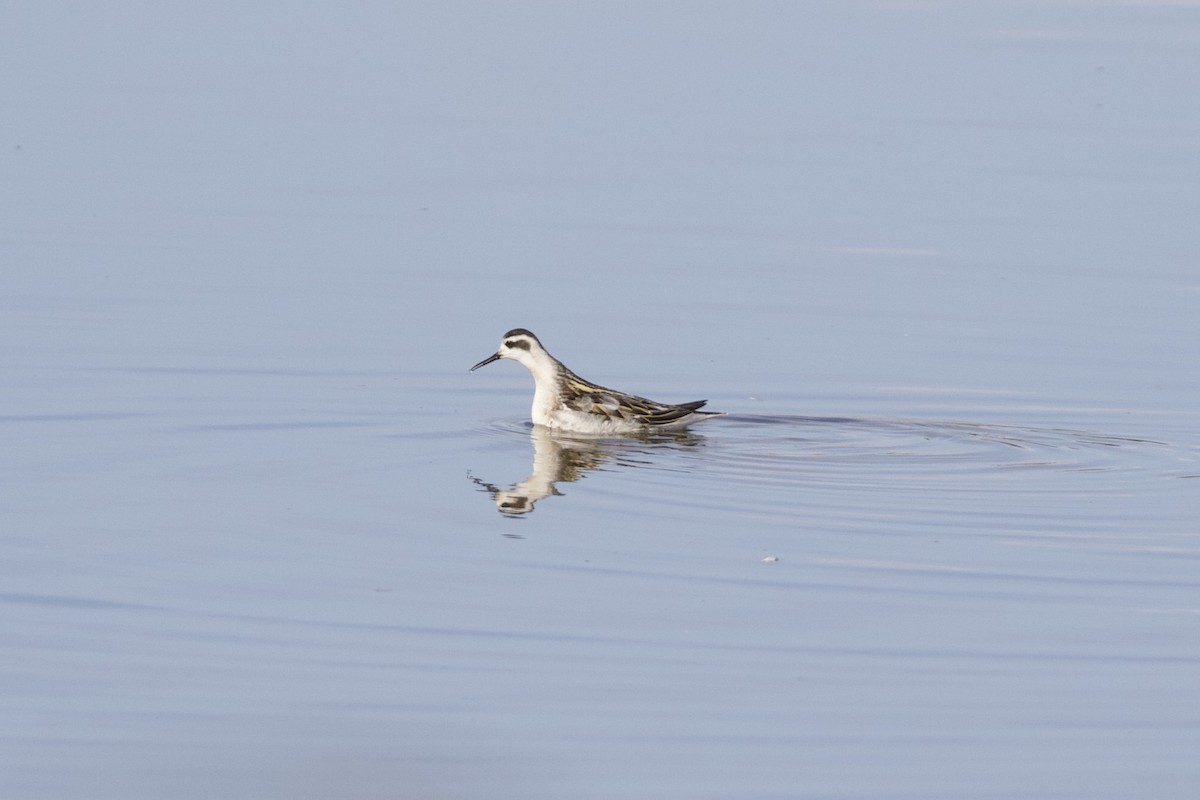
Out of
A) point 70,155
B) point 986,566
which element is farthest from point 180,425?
point 70,155

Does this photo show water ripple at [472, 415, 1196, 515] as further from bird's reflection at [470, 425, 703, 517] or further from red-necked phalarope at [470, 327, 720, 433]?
red-necked phalarope at [470, 327, 720, 433]

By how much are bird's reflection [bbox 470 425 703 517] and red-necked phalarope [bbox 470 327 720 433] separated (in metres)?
0.10

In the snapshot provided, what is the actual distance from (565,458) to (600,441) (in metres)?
0.88

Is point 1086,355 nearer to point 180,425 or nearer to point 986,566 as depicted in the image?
point 986,566

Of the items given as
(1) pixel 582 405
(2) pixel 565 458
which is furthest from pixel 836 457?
(1) pixel 582 405

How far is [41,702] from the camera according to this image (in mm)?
9164

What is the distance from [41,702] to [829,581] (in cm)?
438

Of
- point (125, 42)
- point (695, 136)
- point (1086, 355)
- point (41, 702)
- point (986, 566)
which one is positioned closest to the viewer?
point (41, 702)

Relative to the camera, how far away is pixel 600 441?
16.3m

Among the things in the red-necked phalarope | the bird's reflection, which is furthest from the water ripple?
the red-necked phalarope

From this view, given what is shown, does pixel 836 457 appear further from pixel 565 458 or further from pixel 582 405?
pixel 582 405

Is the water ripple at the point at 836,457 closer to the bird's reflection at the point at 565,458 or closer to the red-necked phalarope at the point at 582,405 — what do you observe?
the bird's reflection at the point at 565,458

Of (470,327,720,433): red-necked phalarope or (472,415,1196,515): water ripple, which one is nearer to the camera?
(472,415,1196,515): water ripple

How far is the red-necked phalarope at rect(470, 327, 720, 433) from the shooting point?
53.2 ft
